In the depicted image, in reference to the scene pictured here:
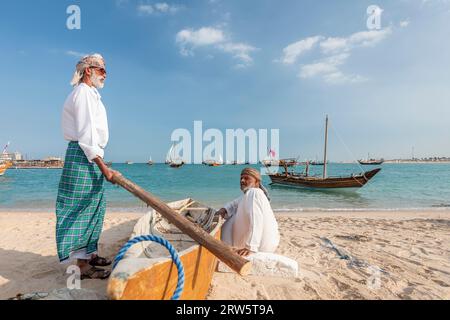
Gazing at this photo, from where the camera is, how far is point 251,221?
9.50 ft

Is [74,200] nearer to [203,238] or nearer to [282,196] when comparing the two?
[203,238]

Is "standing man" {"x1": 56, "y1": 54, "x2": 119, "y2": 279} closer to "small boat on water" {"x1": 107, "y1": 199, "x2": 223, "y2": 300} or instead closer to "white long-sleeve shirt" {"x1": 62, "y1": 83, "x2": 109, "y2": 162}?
"white long-sleeve shirt" {"x1": 62, "y1": 83, "x2": 109, "y2": 162}

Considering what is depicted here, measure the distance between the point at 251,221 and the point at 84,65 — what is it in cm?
256

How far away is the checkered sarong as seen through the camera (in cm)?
264

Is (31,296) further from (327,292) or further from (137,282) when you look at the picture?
→ (327,292)

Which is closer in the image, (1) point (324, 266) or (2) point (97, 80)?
(2) point (97, 80)

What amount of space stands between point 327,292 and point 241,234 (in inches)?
45.9

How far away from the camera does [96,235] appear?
2.94 meters

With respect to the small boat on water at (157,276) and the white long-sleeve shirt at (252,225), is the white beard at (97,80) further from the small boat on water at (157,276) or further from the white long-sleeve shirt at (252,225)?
the white long-sleeve shirt at (252,225)

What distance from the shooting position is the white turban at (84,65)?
2752mm

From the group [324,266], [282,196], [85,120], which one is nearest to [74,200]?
[85,120]

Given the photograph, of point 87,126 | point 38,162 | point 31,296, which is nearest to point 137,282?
point 31,296

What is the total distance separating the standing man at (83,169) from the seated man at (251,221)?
152 centimetres

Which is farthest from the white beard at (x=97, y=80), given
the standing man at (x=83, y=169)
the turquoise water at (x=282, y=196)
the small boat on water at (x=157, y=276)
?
the turquoise water at (x=282, y=196)
